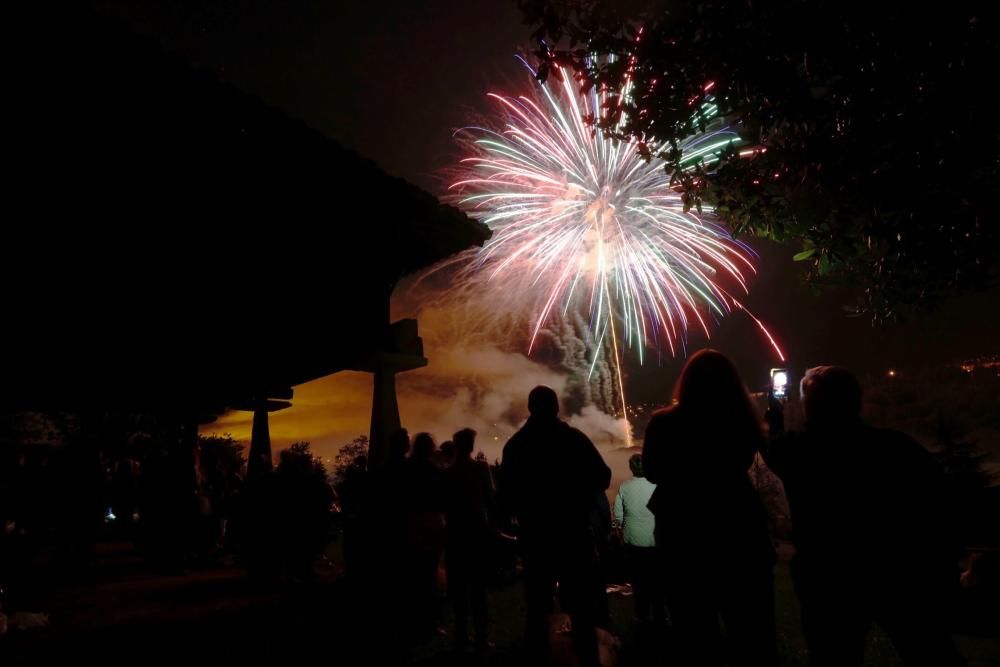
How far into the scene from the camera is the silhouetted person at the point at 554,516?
3.65 meters

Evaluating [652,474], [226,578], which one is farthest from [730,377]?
[226,578]

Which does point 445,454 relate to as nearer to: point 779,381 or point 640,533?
point 640,533

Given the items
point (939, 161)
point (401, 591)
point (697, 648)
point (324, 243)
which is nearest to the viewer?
point (697, 648)

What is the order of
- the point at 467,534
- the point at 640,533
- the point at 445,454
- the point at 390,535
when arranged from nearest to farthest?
1. the point at 467,534
2. the point at 640,533
3. the point at 390,535
4. the point at 445,454

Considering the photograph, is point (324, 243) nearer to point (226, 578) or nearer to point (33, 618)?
point (33, 618)

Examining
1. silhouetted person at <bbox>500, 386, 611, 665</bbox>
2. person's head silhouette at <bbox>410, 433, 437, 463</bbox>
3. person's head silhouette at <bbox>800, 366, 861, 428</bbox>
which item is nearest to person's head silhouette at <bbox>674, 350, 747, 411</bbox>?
person's head silhouette at <bbox>800, 366, 861, 428</bbox>

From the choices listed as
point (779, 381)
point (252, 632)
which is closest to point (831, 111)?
point (779, 381)

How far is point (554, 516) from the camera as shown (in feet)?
12.3

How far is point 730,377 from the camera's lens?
2938mm

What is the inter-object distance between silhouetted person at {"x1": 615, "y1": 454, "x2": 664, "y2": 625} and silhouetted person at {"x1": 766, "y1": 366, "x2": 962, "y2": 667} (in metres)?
2.75

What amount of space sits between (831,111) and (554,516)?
195 inches

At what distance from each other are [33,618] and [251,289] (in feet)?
14.7

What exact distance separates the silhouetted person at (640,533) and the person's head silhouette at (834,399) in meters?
2.69

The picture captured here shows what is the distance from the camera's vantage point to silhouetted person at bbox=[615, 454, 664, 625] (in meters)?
5.31
